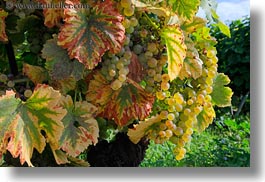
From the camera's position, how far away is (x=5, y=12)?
1.85 feet

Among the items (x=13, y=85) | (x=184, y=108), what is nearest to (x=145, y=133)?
(x=184, y=108)

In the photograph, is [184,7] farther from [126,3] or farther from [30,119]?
[30,119]

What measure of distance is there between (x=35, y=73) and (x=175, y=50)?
0.16 metres

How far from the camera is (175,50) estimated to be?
0.54m

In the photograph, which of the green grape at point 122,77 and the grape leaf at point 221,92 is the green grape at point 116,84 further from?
the grape leaf at point 221,92

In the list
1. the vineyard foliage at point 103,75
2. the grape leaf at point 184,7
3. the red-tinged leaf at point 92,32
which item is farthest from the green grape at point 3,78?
the grape leaf at point 184,7

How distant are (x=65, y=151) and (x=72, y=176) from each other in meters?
0.12

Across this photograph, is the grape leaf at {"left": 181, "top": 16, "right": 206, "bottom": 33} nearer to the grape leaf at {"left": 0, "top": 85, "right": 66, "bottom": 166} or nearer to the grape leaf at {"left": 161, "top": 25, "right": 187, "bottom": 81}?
the grape leaf at {"left": 161, "top": 25, "right": 187, "bottom": 81}

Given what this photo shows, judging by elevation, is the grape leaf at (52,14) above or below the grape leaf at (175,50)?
above

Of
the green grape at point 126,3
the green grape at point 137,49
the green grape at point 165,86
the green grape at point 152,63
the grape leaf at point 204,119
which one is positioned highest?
the green grape at point 126,3

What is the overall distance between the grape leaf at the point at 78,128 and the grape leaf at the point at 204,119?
15 cm

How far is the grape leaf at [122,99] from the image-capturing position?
56 cm

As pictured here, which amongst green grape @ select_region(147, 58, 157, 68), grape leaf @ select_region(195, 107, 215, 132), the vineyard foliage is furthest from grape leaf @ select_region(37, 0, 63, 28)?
grape leaf @ select_region(195, 107, 215, 132)

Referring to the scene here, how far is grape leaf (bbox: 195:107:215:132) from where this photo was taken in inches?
25.3
